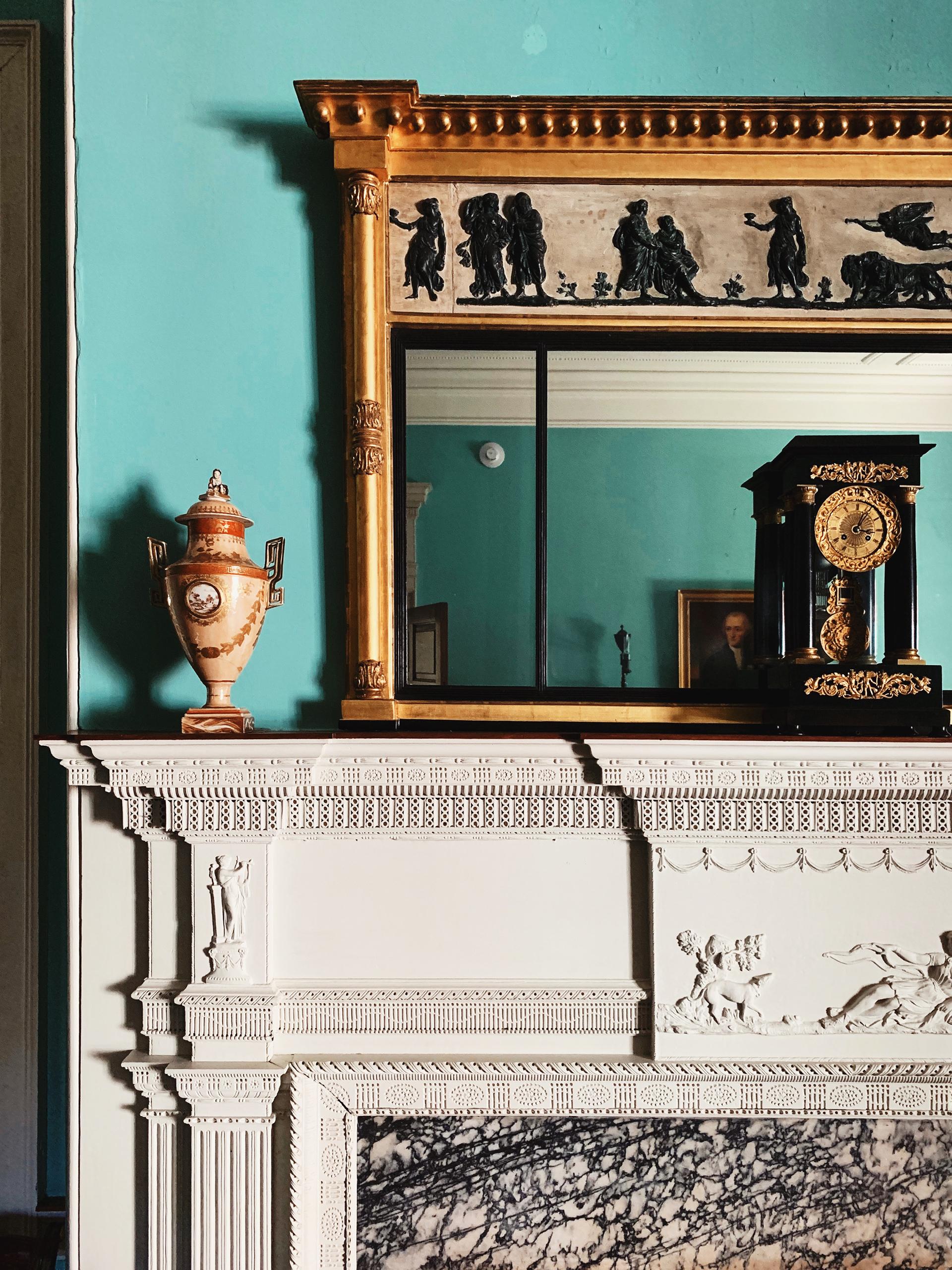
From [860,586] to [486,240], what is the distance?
1221 mm

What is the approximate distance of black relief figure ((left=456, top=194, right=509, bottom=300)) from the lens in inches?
84.7

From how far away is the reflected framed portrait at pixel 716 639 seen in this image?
6.97 ft

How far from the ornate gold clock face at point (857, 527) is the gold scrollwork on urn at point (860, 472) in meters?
0.02

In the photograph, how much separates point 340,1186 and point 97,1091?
608mm

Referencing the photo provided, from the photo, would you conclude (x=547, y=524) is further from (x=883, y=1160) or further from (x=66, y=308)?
(x=883, y=1160)

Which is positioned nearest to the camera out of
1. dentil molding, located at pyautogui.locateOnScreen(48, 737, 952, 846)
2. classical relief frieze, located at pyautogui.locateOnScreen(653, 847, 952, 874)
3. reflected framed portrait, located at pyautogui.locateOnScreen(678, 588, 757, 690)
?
dentil molding, located at pyautogui.locateOnScreen(48, 737, 952, 846)

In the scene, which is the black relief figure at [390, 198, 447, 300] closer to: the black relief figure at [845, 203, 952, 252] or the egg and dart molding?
the egg and dart molding

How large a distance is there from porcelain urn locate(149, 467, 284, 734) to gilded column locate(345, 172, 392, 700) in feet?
0.79

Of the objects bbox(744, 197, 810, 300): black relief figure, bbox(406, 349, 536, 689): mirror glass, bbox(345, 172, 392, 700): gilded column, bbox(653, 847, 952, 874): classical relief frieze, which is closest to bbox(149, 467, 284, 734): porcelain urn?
bbox(345, 172, 392, 700): gilded column

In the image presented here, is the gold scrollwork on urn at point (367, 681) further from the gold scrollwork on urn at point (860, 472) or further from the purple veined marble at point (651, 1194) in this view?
the gold scrollwork on urn at point (860, 472)

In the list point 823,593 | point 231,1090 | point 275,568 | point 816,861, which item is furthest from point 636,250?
point 231,1090

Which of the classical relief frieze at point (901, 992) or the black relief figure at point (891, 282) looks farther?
the black relief figure at point (891, 282)

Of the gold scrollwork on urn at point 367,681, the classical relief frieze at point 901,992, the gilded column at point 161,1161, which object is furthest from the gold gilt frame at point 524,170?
the gilded column at point 161,1161

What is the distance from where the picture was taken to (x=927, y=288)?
2.17 m
